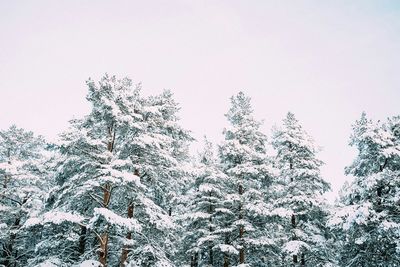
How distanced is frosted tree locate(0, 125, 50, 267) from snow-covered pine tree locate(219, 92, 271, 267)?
38.2 feet

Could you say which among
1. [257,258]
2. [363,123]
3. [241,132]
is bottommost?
[257,258]

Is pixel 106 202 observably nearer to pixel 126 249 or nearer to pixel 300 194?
pixel 126 249

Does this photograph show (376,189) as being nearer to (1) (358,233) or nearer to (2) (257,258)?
(1) (358,233)

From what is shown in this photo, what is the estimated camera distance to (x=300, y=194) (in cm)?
2261

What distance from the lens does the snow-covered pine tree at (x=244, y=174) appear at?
20672mm

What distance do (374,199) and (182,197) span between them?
13829 mm

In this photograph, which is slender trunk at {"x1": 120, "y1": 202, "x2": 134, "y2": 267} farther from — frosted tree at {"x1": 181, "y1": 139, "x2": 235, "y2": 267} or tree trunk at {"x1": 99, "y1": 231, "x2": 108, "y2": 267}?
frosted tree at {"x1": 181, "y1": 139, "x2": 235, "y2": 267}

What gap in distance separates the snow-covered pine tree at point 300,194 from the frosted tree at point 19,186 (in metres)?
15.8

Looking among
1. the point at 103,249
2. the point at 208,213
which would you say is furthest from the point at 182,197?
the point at 103,249

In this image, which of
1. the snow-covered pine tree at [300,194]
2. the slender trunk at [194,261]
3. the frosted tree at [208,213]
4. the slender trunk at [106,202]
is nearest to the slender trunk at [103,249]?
the slender trunk at [106,202]

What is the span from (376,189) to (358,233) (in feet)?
8.56

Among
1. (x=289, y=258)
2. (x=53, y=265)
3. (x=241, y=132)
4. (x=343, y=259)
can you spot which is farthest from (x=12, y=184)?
(x=343, y=259)

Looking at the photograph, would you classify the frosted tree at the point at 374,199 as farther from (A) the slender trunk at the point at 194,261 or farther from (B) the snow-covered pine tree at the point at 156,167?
(A) the slender trunk at the point at 194,261

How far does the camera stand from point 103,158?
16672mm
